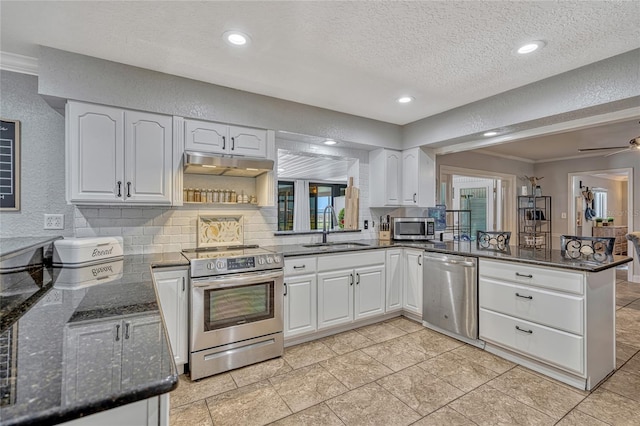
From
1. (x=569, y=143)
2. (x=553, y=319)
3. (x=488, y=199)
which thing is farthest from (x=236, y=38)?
(x=488, y=199)

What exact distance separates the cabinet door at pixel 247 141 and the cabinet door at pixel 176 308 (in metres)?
1.24

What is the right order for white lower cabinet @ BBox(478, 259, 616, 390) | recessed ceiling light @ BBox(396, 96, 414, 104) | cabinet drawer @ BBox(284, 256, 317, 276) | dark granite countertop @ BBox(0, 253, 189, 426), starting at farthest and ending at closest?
recessed ceiling light @ BBox(396, 96, 414, 104)
cabinet drawer @ BBox(284, 256, 317, 276)
white lower cabinet @ BBox(478, 259, 616, 390)
dark granite countertop @ BBox(0, 253, 189, 426)

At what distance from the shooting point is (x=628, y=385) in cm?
233

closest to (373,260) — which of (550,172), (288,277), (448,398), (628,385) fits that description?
(288,277)

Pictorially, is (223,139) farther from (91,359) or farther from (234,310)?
(91,359)

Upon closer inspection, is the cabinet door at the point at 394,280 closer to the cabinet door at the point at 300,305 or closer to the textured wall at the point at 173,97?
the cabinet door at the point at 300,305

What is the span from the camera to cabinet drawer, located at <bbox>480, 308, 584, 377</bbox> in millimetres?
2297

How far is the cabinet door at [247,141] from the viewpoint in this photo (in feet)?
9.75

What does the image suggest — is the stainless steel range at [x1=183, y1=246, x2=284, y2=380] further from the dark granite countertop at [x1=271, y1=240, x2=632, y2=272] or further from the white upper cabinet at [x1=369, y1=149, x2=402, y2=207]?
the white upper cabinet at [x1=369, y1=149, x2=402, y2=207]

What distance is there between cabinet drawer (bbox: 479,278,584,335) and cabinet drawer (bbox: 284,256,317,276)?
62.1 inches

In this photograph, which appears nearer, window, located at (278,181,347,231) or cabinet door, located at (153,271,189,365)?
cabinet door, located at (153,271,189,365)

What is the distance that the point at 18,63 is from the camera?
2393 millimetres

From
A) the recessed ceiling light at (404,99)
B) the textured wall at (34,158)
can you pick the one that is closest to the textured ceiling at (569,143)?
the recessed ceiling light at (404,99)

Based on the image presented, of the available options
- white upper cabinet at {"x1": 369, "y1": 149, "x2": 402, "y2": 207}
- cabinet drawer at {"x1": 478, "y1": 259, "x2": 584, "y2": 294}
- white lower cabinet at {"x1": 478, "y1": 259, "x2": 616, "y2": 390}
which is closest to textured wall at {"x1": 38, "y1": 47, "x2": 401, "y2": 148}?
white upper cabinet at {"x1": 369, "y1": 149, "x2": 402, "y2": 207}
